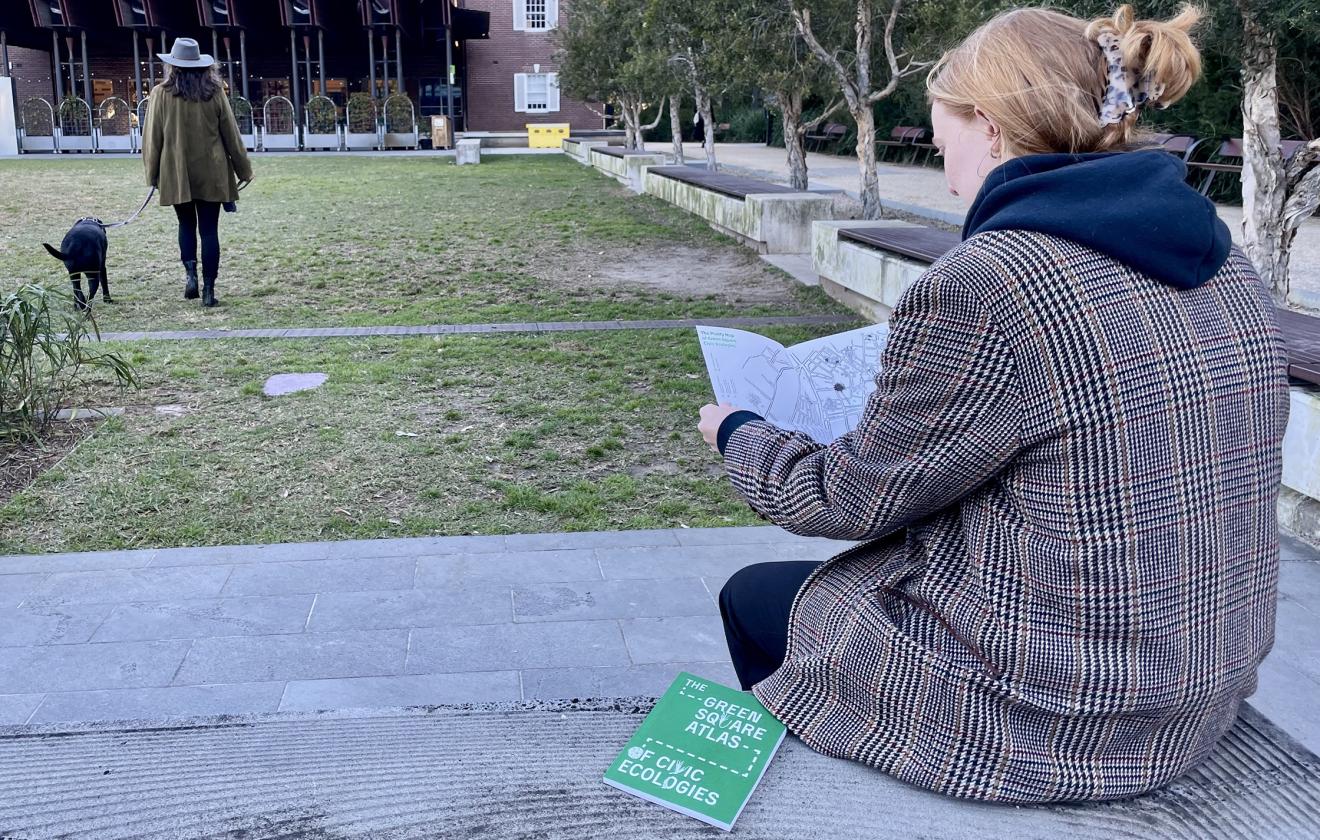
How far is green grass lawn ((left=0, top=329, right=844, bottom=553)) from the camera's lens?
15.6ft

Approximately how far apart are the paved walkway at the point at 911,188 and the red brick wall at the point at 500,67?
11672 millimetres

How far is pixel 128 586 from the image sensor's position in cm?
406

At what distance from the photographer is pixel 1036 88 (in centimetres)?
167

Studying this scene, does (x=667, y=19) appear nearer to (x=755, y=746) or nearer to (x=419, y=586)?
(x=419, y=586)

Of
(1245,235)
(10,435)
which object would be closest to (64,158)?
(10,435)

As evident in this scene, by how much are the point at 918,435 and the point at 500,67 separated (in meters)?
46.2

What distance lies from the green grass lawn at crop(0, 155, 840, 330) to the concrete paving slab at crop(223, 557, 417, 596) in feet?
15.3

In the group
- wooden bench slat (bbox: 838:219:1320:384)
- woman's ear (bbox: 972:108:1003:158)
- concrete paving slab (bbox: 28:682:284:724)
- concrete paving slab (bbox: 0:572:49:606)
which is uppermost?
woman's ear (bbox: 972:108:1003:158)

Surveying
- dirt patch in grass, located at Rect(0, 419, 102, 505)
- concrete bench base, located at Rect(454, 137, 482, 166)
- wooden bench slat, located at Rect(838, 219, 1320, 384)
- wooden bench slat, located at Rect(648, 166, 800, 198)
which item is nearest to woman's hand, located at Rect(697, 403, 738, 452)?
wooden bench slat, located at Rect(838, 219, 1320, 384)

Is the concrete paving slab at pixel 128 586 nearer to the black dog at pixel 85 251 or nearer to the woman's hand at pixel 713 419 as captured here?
the woman's hand at pixel 713 419

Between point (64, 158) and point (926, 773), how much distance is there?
34901 mm

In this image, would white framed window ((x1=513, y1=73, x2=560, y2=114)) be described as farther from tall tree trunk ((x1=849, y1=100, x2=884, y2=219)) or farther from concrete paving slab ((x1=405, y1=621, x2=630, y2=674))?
concrete paving slab ((x1=405, y1=621, x2=630, y2=674))

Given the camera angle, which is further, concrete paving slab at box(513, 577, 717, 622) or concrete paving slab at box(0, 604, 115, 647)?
concrete paving slab at box(513, 577, 717, 622)

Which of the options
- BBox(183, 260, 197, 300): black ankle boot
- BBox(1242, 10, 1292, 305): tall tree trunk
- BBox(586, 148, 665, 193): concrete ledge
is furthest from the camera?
BBox(586, 148, 665, 193): concrete ledge
